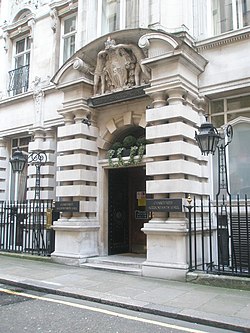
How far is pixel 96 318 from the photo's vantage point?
20.0 ft

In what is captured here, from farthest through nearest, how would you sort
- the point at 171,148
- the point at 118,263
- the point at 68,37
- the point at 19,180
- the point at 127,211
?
the point at 19,180, the point at 68,37, the point at 127,211, the point at 118,263, the point at 171,148

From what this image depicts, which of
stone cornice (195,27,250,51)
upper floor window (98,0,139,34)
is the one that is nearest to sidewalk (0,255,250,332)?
stone cornice (195,27,250,51)

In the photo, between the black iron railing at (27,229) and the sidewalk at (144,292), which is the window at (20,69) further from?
the sidewalk at (144,292)

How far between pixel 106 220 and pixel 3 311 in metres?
5.60

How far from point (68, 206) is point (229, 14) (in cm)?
749

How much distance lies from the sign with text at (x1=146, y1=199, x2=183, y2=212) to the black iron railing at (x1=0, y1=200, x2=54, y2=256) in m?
4.52

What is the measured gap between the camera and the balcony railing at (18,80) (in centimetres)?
1567

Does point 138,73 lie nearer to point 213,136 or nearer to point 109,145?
point 109,145

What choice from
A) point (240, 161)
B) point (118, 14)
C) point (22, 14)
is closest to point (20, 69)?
point (22, 14)

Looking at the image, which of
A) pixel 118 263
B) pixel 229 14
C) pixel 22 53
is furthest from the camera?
pixel 22 53

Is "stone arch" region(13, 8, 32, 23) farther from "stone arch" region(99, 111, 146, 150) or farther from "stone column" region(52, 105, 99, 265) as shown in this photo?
"stone arch" region(99, 111, 146, 150)

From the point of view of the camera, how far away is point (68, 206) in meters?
11.2

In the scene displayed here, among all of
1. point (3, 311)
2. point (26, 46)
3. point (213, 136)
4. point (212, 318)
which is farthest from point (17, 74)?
point (212, 318)

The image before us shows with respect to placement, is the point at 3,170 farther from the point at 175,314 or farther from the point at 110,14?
the point at 175,314
